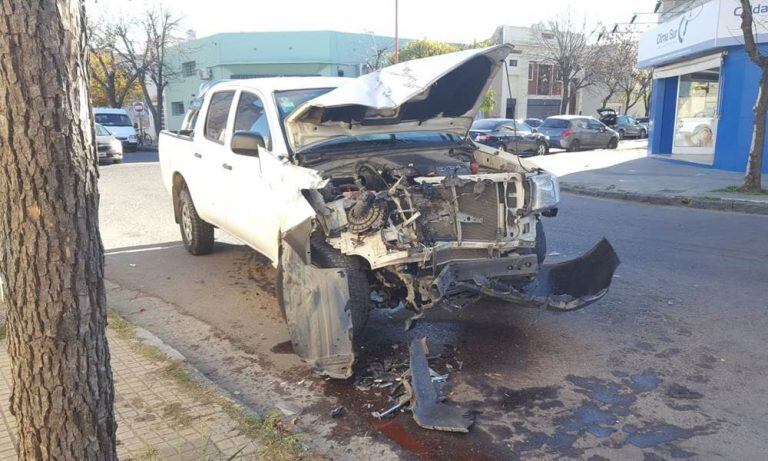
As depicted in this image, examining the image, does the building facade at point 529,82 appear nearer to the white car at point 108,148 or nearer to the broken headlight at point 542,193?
the white car at point 108,148

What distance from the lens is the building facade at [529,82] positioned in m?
48.0

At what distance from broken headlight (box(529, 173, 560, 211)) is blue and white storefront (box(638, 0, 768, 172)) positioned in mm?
11524

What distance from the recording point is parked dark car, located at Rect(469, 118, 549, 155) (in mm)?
21516

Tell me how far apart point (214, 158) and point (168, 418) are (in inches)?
128

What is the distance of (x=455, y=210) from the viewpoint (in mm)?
4660

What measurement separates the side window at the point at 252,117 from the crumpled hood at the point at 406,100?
0.41 m

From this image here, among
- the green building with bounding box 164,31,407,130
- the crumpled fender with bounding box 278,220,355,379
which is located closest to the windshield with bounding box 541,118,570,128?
the green building with bounding box 164,31,407,130

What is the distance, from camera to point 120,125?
93.8ft

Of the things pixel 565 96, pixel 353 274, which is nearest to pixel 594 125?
pixel 565 96

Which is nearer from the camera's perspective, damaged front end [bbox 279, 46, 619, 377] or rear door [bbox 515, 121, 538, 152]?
damaged front end [bbox 279, 46, 619, 377]

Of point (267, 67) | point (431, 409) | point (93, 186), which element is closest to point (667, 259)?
point (431, 409)

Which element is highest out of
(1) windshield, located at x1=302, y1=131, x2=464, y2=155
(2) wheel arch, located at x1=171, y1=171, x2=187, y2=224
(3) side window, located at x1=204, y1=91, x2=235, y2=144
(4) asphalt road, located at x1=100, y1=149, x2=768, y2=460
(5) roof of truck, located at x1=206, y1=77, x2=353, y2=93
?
(5) roof of truck, located at x1=206, y1=77, x2=353, y2=93

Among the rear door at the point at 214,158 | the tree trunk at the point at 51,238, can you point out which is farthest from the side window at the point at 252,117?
the tree trunk at the point at 51,238

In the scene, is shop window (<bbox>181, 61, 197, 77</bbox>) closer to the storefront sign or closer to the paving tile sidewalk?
the storefront sign
